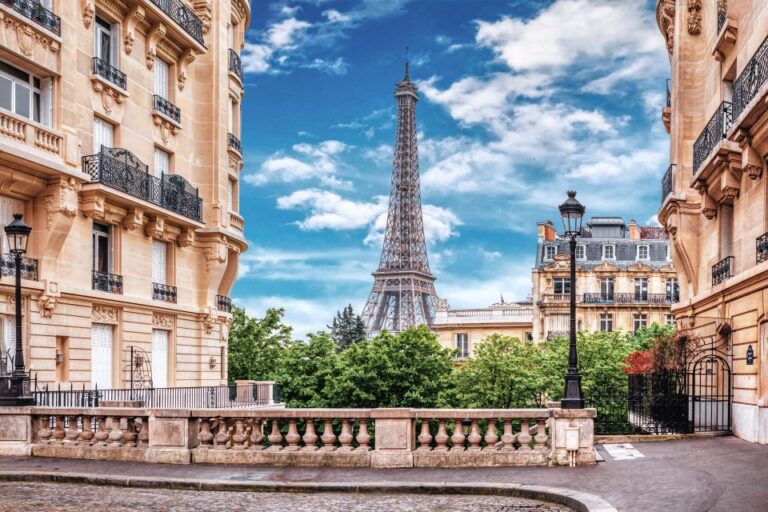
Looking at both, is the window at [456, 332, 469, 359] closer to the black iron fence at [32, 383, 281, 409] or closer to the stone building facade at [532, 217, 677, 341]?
the stone building facade at [532, 217, 677, 341]

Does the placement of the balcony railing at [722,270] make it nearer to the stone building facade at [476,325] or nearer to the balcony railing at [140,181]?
the balcony railing at [140,181]

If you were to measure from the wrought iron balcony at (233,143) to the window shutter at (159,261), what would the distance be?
22.9 ft

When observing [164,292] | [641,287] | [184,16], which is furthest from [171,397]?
[641,287]

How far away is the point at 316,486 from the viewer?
14.5 meters

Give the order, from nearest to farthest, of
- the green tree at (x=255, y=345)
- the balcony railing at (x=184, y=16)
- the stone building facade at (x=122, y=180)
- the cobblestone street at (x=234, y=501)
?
the cobblestone street at (x=234, y=501)
the stone building facade at (x=122, y=180)
the balcony railing at (x=184, y=16)
the green tree at (x=255, y=345)

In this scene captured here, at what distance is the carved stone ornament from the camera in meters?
28.1

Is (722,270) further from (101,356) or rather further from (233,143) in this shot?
(233,143)

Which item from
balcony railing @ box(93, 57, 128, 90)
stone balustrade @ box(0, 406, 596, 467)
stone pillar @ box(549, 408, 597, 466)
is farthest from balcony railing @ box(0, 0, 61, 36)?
stone pillar @ box(549, 408, 597, 466)

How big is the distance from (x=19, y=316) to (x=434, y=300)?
10477 centimetres

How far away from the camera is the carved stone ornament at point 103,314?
2814cm

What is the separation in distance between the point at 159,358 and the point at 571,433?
19792 mm

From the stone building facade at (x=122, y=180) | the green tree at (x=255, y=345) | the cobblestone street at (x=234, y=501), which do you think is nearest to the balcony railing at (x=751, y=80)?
the cobblestone street at (x=234, y=501)

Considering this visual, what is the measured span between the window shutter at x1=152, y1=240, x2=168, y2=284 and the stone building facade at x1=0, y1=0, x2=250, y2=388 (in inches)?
3.0

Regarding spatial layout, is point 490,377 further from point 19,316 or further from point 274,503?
point 274,503
